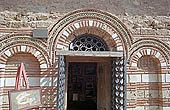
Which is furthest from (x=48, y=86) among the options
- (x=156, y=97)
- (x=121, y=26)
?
(x=156, y=97)

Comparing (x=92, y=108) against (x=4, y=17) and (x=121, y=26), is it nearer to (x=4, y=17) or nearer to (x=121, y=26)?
(x=121, y=26)

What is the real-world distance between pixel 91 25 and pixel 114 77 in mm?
1734

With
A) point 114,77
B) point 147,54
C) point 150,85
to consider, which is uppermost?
point 147,54

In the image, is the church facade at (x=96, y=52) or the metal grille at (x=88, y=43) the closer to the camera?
the church facade at (x=96, y=52)

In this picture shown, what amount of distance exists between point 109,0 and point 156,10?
160 cm

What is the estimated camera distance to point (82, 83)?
1049 centimetres

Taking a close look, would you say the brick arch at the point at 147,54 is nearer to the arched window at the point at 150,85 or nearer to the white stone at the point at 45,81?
the arched window at the point at 150,85

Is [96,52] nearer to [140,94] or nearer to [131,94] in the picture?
[131,94]

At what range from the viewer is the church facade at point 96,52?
5359 millimetres

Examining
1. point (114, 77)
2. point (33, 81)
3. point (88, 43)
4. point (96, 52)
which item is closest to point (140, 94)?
point (114, 77)

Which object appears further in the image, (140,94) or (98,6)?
(98,6)

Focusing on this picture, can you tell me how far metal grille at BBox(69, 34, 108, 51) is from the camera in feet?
19.2

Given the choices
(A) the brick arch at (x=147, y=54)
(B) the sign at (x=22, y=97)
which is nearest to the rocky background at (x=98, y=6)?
(A) the brick arch at (x=147, y=54)

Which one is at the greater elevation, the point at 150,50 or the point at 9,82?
the point at 150,50
